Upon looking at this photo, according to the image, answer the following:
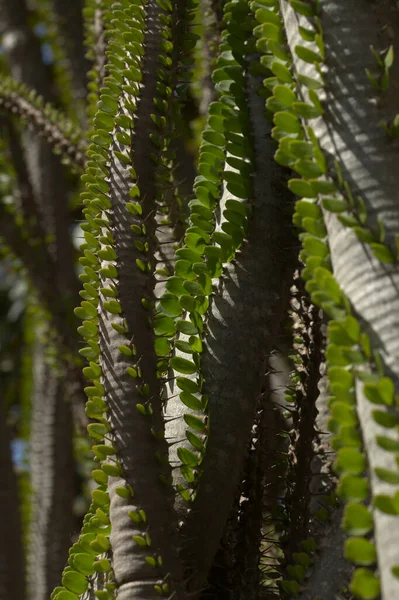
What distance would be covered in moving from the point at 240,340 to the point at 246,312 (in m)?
0.04

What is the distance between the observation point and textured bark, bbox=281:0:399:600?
24.5 inches

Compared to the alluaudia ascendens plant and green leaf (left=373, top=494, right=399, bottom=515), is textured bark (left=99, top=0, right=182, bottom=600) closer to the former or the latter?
the alluaudia ascendens plant

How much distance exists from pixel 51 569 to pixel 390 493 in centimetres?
180

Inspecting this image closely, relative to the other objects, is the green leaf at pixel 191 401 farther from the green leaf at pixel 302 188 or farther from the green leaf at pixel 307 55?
the green leaf at pixel 307 55

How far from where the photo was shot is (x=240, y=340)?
0.96 metres

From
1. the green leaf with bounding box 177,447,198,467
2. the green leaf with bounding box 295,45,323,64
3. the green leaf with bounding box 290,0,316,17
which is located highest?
the green leaf with bounding box 290,0,316,17

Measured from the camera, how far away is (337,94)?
762mm

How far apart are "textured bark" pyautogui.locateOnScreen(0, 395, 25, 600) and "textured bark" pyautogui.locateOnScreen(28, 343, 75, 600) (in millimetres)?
43

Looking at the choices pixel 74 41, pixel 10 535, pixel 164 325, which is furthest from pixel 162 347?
pixel 74 41

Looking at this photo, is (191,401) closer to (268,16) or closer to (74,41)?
(268,16)

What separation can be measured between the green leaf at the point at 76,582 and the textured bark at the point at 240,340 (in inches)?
5.5

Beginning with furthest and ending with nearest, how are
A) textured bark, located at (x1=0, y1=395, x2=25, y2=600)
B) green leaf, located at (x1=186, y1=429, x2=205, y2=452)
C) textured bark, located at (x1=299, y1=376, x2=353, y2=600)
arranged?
textured bark, located at (x1=0, y1=395, x2=25, y2=600) < green leaf, located at (x1=186, y1=429, x2=205, y2=452) < textured bark, located at (x1=299, y1=376, x2=353, y2=600)

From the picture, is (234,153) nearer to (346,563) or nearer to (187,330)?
(187,330)

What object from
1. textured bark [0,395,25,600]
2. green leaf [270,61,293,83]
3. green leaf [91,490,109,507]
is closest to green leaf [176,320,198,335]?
green leaf [91,490,109,507]
